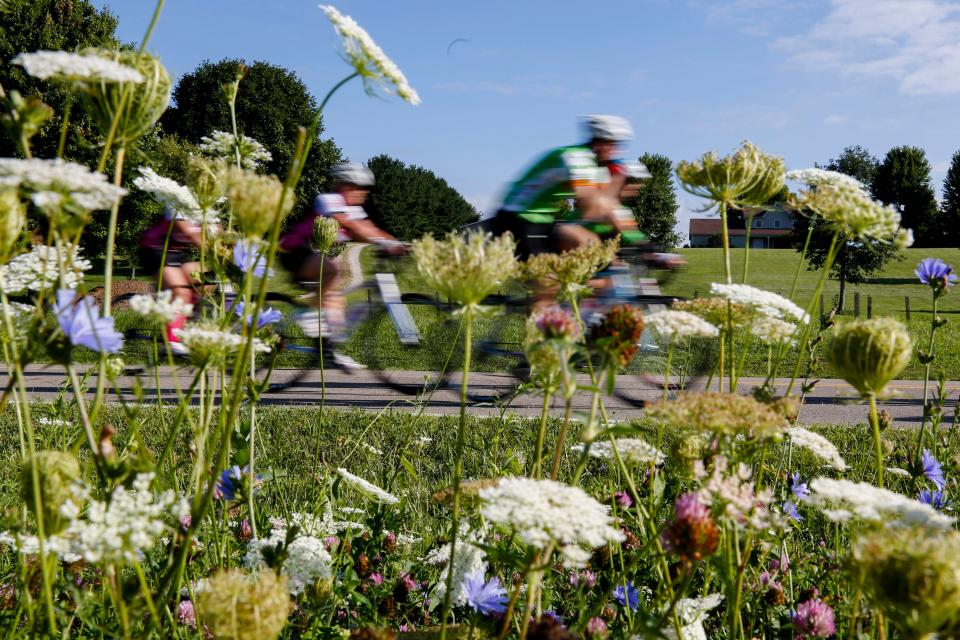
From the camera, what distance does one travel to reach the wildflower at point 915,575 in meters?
0.64

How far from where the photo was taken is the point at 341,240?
714cm

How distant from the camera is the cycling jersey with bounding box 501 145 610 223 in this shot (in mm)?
7133

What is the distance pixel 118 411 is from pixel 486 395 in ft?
11.2

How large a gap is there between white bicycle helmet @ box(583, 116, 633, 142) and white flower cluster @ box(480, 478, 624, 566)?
262 inches

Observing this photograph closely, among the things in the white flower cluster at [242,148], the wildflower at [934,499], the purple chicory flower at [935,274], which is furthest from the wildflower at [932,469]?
the white flower cluster at [242,148]

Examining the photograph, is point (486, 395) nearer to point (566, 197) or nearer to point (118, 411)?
point (566, 197)

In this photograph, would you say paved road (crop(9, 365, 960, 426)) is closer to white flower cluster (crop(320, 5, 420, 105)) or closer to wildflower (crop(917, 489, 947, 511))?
wildflower (crop(917, 489, 947, 511))

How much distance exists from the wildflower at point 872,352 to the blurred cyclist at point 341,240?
587cm

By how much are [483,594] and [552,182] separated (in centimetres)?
608

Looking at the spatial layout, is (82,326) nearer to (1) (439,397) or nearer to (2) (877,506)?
(2) (877,506)

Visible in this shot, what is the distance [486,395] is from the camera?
294 inches

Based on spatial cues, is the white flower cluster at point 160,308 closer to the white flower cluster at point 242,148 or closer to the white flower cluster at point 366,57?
the white flower cluster at point 366,57

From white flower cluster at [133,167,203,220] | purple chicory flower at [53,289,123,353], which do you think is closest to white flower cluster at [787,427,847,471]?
purple chicory flower at [53,289,123,353]

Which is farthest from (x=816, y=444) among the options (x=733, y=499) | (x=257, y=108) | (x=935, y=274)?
(x=257, y=108)
